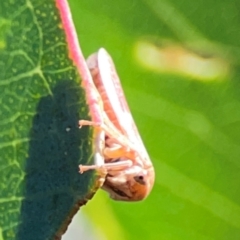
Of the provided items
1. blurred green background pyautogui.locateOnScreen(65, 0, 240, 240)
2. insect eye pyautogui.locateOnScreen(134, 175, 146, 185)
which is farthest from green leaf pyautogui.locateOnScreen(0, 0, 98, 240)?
insect eye pyautogui.locateOnScreen(134, 175, 146, 185)

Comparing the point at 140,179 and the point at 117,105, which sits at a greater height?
the point at 117,105

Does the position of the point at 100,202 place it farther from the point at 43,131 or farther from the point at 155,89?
the point at 43,131

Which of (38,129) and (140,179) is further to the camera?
(140,179)

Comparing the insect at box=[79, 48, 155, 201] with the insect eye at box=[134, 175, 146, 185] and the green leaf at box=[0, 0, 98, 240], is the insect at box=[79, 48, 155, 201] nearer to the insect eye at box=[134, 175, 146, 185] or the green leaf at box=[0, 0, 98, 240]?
the insect eye at box=[134, 175, 146, 185]

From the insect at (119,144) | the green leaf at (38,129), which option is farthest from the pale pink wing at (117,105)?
the green leaf at (38,129)

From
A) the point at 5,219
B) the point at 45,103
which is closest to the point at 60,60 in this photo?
the point at 45,103

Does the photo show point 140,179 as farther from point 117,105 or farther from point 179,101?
point 179,101

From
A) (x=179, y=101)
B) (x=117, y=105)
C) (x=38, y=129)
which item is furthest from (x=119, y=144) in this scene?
(x=38, y=129)
